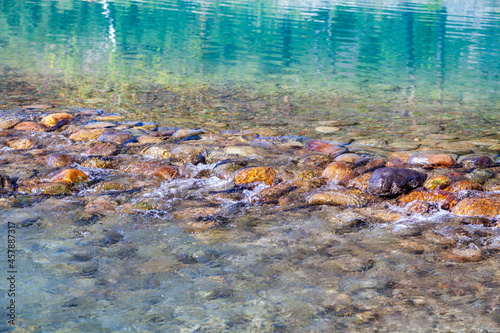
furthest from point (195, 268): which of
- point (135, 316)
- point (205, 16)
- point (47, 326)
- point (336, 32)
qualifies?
point (205, 16)

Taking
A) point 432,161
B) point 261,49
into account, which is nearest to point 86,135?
point 432,161

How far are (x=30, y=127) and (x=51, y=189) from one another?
8.55 ft

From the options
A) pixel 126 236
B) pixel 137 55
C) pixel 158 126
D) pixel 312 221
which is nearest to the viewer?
pixel 126 236

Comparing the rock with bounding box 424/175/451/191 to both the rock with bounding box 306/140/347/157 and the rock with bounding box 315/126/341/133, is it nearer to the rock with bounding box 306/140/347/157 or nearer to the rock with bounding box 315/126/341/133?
the rock with bounding box 306/140/347/157

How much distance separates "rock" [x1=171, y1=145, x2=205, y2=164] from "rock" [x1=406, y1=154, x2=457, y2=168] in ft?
7.93

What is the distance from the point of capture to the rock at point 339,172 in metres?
5.22

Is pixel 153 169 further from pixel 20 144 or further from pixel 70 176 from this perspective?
pixel 20 144

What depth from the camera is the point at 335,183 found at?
5207 millimetres

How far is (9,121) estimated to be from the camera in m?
7.25

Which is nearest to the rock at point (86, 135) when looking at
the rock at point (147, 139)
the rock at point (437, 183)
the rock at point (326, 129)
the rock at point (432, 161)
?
the rock at point (147, 139)

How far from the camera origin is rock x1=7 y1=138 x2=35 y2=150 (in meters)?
6.33

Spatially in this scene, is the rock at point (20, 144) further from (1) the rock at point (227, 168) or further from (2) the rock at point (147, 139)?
(1) the rock at point (227, 168)

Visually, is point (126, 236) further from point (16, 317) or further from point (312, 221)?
point (312, 221)

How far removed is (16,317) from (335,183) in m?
3.35
